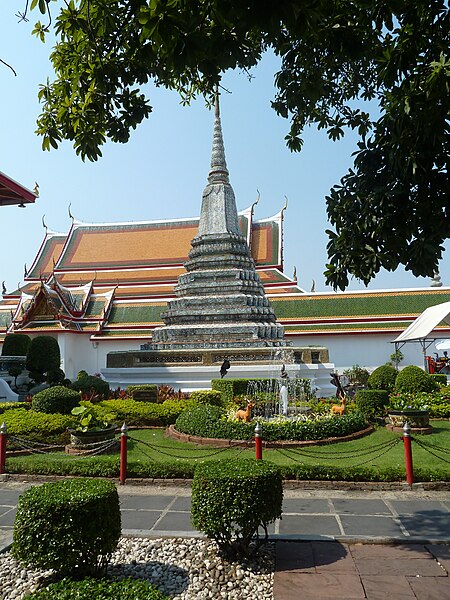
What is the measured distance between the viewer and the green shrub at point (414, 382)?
15.9 metres

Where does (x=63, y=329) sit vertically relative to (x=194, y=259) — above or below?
below

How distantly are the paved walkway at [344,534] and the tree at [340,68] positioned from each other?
2.72m

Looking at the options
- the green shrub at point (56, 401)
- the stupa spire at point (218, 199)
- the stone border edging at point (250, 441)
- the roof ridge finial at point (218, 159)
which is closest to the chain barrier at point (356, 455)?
the stone border edging at point (250, 441)

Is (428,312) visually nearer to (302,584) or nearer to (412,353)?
(412,353)

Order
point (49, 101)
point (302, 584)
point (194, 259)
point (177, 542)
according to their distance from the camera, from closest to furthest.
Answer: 1. point (302, 584)
2. point (177, 542)
3. point (49, 101)
4. point (194, 259)

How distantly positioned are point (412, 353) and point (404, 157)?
76.0 feet

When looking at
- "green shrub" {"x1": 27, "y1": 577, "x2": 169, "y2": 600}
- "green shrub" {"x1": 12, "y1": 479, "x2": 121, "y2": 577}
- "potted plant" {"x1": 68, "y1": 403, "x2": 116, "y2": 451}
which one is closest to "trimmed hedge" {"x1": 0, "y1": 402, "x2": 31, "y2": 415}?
"potted plant" {"x1": 68, "y1": 403, "x2": 116, "y2": 451}

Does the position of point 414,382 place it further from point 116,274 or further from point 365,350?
point 116,274

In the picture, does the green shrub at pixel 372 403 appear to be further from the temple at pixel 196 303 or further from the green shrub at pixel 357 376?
the green shrub at pixel 357 376

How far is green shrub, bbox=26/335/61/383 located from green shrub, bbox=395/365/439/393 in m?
11.5

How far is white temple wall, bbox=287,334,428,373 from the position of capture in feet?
86.1

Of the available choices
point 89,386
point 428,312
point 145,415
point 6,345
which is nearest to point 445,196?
point 145,415

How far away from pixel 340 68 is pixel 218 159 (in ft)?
65.1

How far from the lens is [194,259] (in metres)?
24.5
